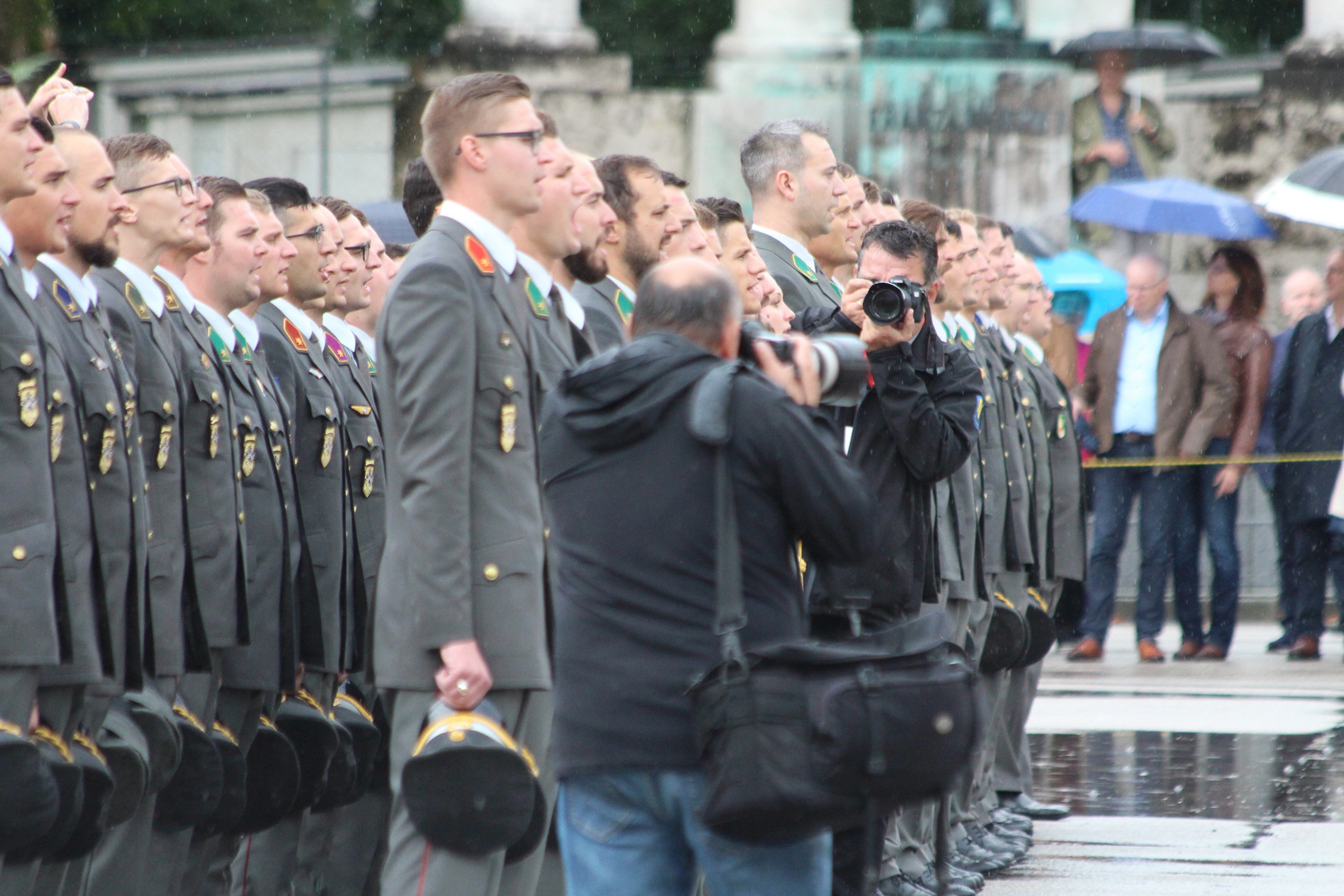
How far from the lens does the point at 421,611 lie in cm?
427

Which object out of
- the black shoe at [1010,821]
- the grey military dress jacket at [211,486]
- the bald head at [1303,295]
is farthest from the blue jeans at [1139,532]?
the grey military dress jacket at [211,486]

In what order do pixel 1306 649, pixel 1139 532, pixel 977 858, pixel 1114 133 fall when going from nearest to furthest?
pixel 977 858 < pixel 1306 649 < pixel 1139 532 < pixel 1114 133

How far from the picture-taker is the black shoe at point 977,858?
22.9 ft

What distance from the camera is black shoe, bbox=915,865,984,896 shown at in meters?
6.45

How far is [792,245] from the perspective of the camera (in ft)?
22.0

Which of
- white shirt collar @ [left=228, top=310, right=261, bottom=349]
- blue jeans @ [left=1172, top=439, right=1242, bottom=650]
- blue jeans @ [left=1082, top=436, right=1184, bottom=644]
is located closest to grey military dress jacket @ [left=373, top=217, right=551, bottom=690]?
white shirt collar @ [left=228, top=310, right=261, bottom=349]

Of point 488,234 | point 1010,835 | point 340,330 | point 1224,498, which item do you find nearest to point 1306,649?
point 1224,498

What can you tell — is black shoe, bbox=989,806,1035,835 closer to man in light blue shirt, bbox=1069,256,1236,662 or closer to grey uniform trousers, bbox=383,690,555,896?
grey uniform trousers, bbox=383,690,555,896

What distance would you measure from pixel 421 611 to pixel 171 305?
5.84 ft

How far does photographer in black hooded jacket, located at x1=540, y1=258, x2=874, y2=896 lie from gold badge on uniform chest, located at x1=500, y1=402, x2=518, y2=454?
1.93 ft

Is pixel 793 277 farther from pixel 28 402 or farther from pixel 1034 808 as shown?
pixel 28 402

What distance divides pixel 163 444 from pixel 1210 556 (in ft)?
28.4

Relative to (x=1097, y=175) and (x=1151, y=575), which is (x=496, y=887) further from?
(x=1097, y=175)

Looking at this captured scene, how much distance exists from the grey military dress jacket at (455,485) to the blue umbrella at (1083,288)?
37.8 feet
